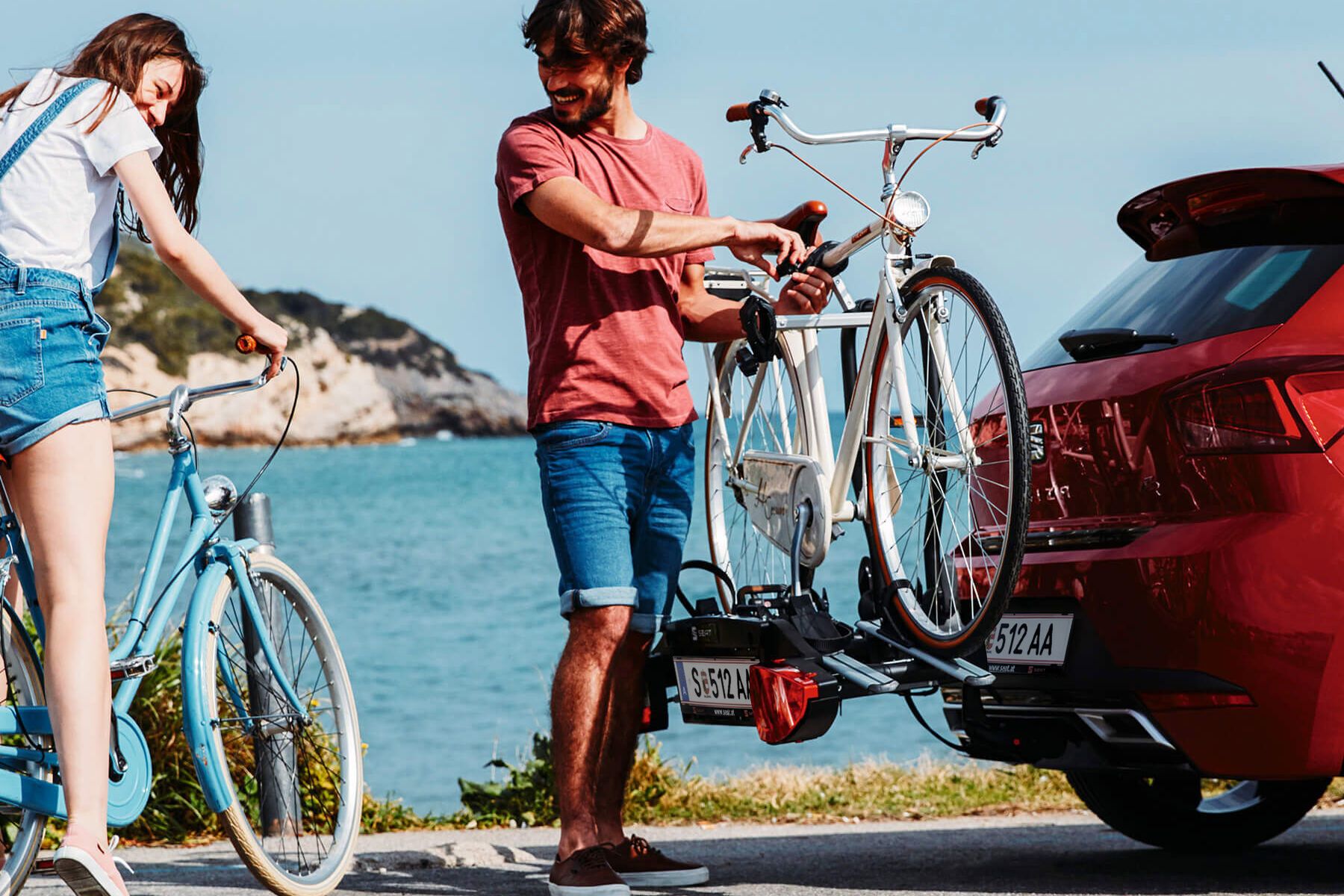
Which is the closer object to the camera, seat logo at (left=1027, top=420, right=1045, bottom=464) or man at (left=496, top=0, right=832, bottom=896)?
seat logo at (left=1027, top=420, right=1045, bottom=464)

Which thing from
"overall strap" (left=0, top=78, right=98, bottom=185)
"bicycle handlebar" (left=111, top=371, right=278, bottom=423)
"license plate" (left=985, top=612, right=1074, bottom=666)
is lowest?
"license plate" (left=985, top=612, right=1074, bottom=666)

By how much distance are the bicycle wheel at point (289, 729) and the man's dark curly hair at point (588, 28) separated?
1524 mm

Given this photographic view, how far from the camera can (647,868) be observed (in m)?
4.43

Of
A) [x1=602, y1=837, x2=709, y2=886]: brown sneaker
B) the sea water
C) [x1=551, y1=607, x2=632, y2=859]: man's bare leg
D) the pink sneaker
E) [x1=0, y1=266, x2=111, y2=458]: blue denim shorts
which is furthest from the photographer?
the sea water

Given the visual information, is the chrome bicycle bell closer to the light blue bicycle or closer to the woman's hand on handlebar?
the light blue bicycle

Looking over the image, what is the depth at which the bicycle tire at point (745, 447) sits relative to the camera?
470cm

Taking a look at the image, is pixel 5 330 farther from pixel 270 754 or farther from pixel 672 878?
pixel 672 878

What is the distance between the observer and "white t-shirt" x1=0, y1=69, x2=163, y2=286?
3.52 meters

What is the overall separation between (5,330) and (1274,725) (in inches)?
110

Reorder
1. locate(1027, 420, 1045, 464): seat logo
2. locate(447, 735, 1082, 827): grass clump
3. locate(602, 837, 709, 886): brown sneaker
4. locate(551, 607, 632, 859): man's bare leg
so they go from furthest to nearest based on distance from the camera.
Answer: locate(447, 735, 1082, 827): grass clump < locate(602, 837, 709, 886): brown sneaker < locate(551, 607, 632, 859): man's bare leg < locate(1027, 420, 1045, 464): seat logo

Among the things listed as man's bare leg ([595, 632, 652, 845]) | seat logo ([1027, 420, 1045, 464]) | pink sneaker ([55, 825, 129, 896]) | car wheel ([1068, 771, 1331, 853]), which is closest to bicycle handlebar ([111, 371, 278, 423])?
pink sneaker ([55, 825, 129, 896])

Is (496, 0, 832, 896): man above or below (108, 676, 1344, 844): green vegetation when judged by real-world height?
above

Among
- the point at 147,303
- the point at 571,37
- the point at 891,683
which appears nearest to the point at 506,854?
the point at 891,683

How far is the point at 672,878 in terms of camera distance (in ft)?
14.6
